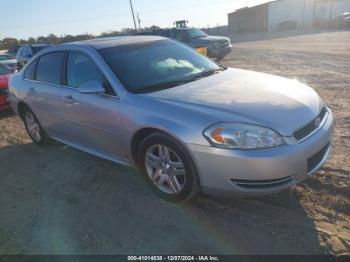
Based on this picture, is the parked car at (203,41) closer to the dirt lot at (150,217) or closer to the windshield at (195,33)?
the windshield at (195,33)

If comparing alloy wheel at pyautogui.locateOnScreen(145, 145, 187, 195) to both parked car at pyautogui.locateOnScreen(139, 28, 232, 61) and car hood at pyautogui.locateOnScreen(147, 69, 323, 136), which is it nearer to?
car hood at pyautogui.locateOnScreen(147, 69, 323, 136)

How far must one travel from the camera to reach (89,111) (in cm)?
420

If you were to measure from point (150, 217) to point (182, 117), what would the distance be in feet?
3.45

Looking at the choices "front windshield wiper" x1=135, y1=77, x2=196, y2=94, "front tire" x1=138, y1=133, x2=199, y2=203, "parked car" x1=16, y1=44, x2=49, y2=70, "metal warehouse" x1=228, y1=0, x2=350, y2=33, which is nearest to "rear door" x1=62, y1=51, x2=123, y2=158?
"front windshield wiper" x1=135, y1=77, x2=196, y2=94

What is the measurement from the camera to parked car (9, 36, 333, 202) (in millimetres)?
3062

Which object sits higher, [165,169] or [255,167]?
[255,167]

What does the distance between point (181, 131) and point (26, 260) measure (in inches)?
68.8

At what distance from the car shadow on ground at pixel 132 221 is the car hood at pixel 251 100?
0.86m

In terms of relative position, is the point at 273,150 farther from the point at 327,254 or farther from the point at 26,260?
the point at 26,260

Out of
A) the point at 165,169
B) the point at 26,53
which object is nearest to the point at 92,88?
the point at 165,169

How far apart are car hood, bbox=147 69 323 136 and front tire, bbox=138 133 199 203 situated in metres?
0.41

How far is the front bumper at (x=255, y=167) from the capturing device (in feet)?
9.78

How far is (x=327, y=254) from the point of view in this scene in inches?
109

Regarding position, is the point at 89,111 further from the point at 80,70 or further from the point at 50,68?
the point at 50,68
